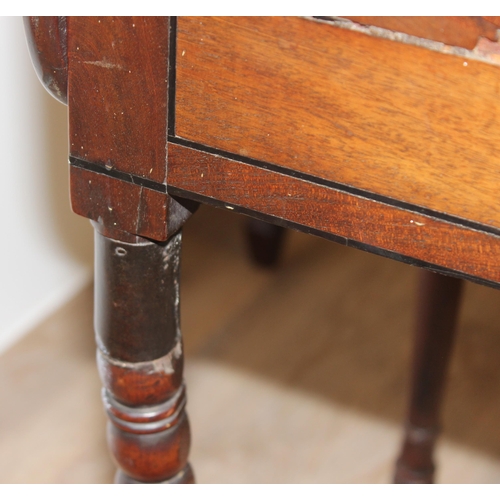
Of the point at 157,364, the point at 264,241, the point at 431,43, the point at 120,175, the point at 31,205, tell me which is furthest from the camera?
the point at 264,241

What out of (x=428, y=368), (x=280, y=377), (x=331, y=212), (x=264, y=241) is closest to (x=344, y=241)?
(x=331, y=212)

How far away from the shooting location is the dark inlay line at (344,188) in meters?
0.43

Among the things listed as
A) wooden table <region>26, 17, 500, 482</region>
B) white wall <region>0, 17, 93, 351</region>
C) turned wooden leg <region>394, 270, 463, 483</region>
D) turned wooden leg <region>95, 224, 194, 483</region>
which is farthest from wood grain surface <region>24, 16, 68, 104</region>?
white wall <region>0, 17, 93, 351</region>

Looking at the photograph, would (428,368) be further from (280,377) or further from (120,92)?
(120,92)

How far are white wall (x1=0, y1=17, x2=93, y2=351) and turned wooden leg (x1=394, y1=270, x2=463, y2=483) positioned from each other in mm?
569

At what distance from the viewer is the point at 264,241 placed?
1403 mm

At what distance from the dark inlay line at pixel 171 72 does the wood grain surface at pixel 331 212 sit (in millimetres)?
15

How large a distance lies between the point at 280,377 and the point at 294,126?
828mm

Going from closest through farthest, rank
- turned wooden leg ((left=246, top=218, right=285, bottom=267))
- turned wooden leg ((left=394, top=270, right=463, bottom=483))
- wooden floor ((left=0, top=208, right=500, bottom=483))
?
1. turned wooden leg ((left=394, top=270, right=463, bottom=483))
2. wooden floor ((left=0, top=208, right=500, bottom=483))
3. turned wooden leg ((left=246, top=218, right=285, bottom=267))

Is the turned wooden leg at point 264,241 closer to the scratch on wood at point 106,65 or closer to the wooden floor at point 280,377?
the wooden floor at point 280,377

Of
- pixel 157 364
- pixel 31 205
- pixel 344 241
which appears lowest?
pixel 31 205

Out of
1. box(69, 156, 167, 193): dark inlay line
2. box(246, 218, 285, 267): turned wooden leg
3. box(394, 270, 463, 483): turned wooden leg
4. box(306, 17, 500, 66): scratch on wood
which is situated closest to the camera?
box(306, 17, 500, 66): scratch on wood

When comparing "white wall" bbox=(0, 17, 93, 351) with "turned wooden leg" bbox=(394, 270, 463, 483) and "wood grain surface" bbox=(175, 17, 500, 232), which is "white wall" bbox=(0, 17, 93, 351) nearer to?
"turned wooden leg" bbox=(394, 270, 463, 483)

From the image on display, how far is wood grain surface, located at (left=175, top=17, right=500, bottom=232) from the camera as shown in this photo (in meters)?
0.40
